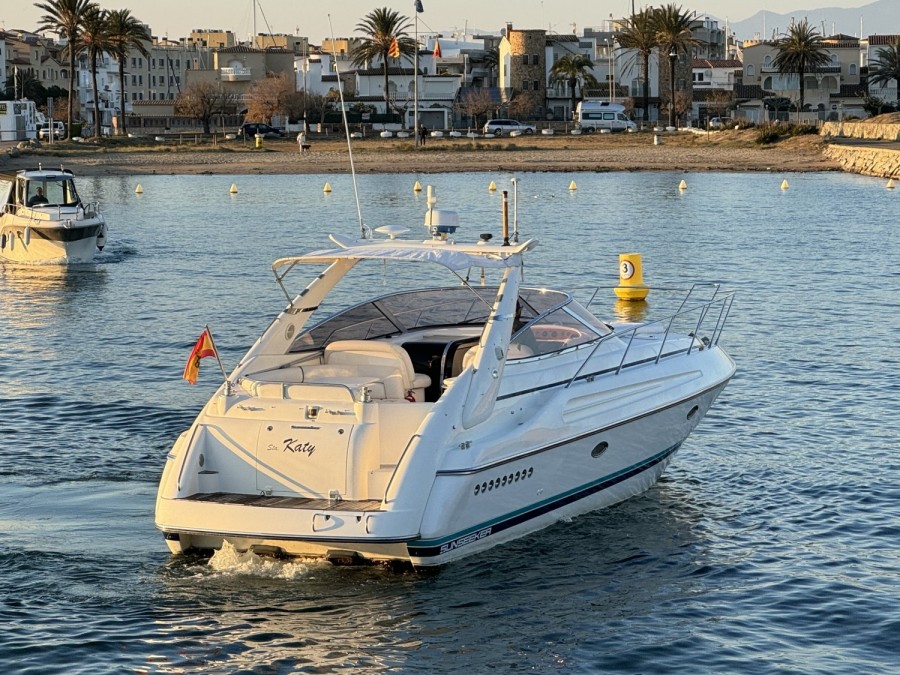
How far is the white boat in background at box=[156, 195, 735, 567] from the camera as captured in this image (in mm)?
9789

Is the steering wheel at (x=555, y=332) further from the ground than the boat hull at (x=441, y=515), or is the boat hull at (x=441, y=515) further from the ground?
the steering wheel at (x=555, y=332)

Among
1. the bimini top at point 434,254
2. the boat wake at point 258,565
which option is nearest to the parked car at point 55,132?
the bimini top at point 434,254

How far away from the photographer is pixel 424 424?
32.5 feet

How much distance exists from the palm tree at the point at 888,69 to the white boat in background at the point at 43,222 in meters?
99.7

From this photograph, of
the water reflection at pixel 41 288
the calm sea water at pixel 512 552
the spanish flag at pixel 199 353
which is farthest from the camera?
the water reflection at pixel 41 288

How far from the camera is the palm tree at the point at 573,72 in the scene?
11894 centimetres

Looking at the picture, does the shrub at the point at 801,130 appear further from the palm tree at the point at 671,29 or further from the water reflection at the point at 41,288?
the water reflection at the point at 41,288

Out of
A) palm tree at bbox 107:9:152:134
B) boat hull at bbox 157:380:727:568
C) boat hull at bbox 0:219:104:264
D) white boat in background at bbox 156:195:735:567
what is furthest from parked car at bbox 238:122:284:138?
boat hull at bbox 157:380:727:568

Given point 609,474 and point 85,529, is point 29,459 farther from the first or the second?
point 609,474

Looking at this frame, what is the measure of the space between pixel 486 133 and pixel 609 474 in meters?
85.7

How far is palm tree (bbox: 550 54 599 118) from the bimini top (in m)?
110

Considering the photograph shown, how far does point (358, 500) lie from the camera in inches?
402

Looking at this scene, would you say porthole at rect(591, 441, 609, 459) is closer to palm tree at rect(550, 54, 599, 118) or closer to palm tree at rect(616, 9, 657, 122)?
palm tree at rect(616, 9, 657, 122)

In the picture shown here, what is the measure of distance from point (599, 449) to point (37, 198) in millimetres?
25651
